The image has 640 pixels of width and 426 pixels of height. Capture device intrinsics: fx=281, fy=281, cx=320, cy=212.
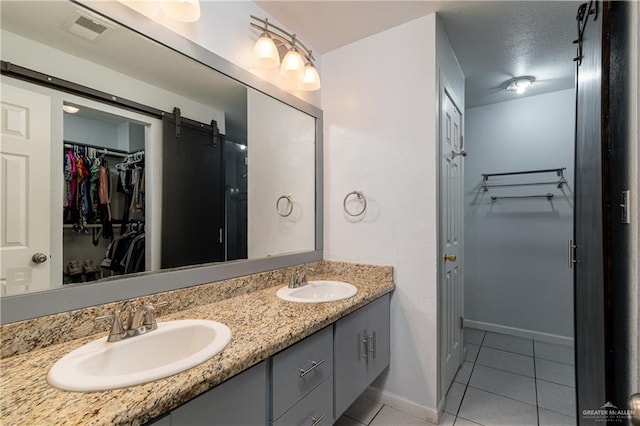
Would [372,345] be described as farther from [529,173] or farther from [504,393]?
[529,173]

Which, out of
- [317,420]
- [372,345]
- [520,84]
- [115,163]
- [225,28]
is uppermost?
[520,84]

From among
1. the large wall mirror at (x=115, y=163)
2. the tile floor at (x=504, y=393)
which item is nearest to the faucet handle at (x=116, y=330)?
the large wall mirror at (x=115, y=163)

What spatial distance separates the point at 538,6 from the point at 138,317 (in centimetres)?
250

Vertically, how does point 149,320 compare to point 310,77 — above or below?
below

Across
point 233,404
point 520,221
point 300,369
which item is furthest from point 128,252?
point 520,221

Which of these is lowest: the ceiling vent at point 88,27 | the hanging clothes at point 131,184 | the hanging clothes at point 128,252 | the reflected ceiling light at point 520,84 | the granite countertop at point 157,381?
the granite countertop at point 157,381

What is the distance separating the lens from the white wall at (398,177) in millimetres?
1673

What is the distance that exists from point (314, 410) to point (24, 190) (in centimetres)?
129

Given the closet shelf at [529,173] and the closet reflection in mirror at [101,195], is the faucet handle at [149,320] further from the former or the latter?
the closet shelf at [529,173]

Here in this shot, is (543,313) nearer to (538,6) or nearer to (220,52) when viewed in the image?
(538,6)

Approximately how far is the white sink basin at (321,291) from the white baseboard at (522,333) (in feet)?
7.07

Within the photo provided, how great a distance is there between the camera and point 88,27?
100cm

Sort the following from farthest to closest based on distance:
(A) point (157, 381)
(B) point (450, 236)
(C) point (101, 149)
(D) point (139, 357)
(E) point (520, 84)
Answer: (E) point (520, 84), (B) point (450, 236), (C) point (101, 149), (D) point (139, 357), (A) point (157, 381)

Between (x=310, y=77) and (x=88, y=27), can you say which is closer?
(x=88, y=27)
